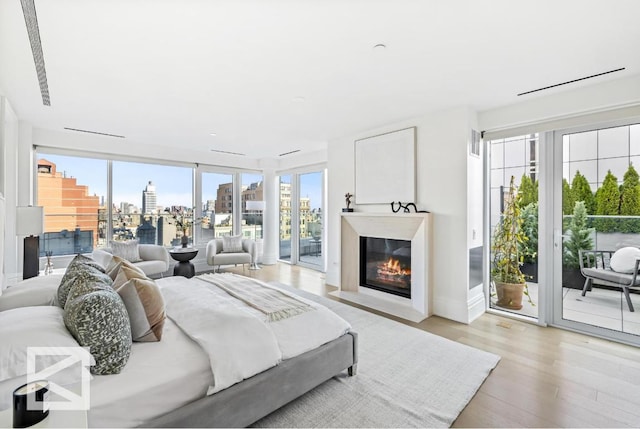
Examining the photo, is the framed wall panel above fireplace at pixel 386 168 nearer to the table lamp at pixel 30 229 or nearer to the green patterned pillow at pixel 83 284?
the green patterned pillow at pixel 83 284

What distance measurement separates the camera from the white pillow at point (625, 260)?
9.84 ft

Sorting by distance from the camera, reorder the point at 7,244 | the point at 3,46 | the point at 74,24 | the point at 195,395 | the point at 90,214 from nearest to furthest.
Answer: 1. the point at 195,395
2. the point at 74,24
3. the point at 3,46
4. the point at 7,244
5. the point at 90,214

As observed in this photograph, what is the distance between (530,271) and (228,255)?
488cm

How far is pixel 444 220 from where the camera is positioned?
3740mm

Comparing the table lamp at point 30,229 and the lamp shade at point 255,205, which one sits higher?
the lamp shade at point 255,205

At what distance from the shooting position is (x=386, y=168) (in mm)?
4336

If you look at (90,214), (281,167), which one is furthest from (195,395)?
(281,167)

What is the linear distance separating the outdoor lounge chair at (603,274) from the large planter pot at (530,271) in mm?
436

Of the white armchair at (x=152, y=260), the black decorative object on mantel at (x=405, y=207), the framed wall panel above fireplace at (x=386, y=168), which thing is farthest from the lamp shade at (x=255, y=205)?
the black decorative object on mantel at (x=405, y=207)

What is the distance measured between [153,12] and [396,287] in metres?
3.92

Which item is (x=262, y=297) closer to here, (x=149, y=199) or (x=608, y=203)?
(x=608, y=203)

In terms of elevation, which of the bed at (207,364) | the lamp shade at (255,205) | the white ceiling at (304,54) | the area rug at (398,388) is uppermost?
the white ceiling at (304,54)

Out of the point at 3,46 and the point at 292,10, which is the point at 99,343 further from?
the point at 3,46

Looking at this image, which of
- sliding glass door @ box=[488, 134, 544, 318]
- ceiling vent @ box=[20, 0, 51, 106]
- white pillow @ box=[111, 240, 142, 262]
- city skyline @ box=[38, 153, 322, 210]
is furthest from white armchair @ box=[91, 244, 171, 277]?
sliding glass door @ box=[488, 134, 544, 318]
